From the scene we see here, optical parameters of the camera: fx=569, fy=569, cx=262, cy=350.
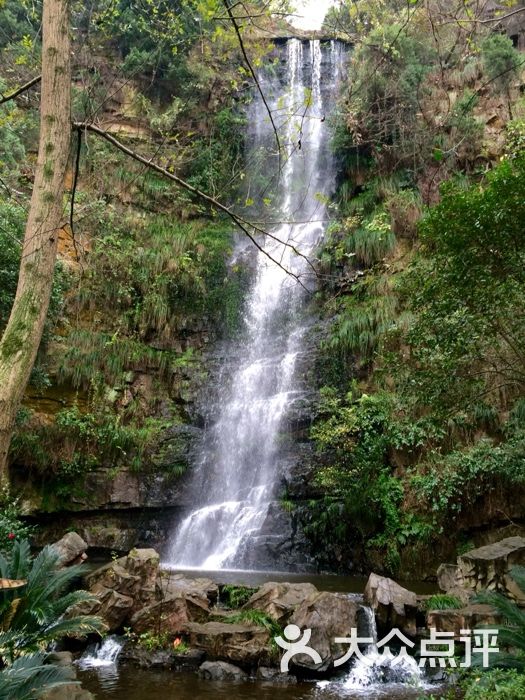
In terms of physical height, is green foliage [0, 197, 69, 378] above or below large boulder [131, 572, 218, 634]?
Result: above

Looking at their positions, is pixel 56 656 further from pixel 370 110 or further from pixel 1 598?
pixel 370 110

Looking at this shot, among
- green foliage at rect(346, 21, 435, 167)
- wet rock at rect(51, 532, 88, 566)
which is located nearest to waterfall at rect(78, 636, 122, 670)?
wet rock at rect(51, 532, 88, 566)

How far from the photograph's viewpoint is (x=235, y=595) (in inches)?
286

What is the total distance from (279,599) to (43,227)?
501 cm

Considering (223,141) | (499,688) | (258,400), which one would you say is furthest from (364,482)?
(223,141)

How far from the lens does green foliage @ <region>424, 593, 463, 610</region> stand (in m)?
6.54

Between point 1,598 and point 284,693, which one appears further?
point 284,693

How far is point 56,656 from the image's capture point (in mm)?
5637

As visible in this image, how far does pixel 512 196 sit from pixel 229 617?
5.60 metres

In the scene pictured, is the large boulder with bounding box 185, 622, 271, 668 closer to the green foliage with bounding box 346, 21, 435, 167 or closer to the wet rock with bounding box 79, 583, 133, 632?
the wet rock with bounding box 79, 583, 133, 632

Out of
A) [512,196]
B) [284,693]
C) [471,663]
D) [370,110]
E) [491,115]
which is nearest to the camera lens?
[471,663]

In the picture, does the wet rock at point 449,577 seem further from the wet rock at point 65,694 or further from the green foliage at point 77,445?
the green foliage at point 77,445

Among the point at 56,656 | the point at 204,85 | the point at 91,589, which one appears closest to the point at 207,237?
the point at 204,85

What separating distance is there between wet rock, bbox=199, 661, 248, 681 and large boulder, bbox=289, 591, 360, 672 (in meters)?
0.56
